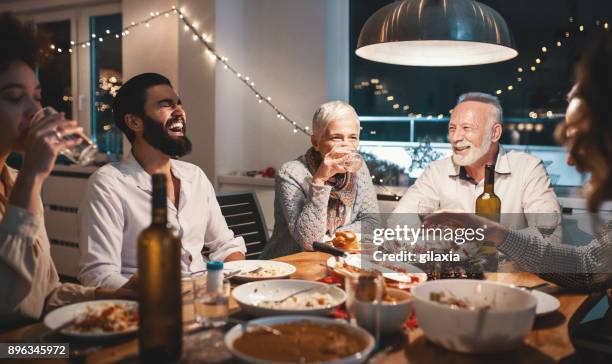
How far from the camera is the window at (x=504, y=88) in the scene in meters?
3.52

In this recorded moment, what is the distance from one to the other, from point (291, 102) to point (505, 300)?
3.00m

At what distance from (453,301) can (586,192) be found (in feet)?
1.22

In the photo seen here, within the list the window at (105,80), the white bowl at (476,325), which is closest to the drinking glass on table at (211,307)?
the white bowl at (476,325)

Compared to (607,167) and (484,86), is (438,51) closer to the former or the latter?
(607,167)

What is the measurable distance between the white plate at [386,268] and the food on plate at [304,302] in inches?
10.9

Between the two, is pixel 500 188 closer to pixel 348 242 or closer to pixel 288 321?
pixel 348 242

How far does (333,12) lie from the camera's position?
403 cm

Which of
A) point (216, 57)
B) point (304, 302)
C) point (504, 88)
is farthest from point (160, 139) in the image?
point (504, 88)

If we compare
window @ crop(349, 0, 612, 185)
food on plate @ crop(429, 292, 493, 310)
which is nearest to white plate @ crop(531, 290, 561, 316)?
food on plate @ crop(429, 292, 493, 310)

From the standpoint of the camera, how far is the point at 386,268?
68.4 inches

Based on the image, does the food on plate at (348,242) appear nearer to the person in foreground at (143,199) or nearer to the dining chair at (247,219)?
the person in foreground at (143,199)

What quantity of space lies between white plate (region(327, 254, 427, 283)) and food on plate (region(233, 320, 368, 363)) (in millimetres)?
516

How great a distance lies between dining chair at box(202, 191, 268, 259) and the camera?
2.79 metres

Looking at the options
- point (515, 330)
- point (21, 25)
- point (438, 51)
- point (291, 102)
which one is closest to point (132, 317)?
point (515, 330)
